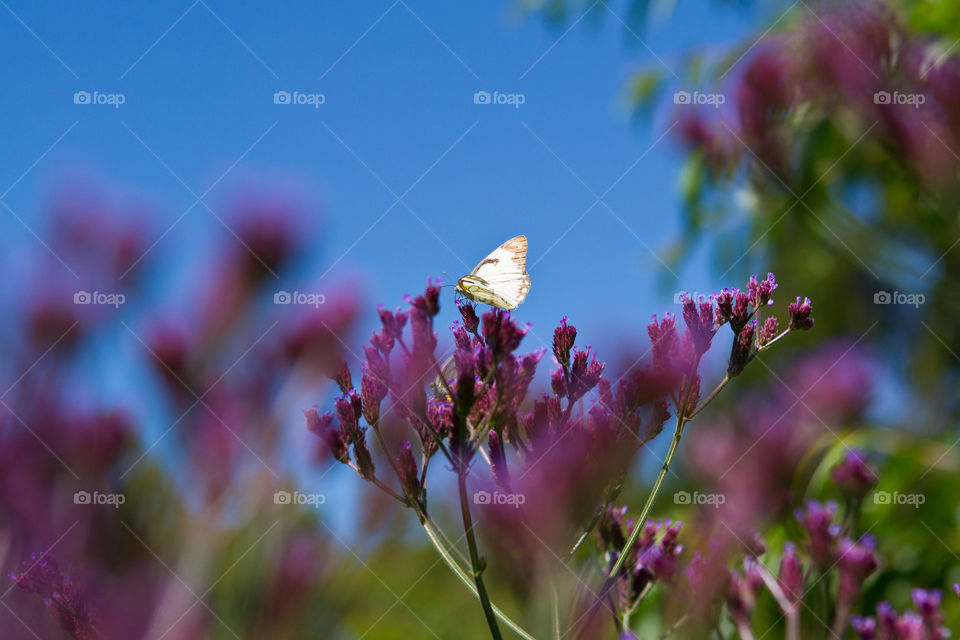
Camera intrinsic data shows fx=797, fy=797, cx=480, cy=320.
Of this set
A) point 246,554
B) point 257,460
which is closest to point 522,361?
point 257,460

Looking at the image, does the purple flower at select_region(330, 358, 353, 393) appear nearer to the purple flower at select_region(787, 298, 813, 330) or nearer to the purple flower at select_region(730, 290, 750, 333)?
the purple flower at select_region(730, 290, 750, 333)

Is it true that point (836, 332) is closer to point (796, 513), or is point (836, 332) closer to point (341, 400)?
point (796, 513)

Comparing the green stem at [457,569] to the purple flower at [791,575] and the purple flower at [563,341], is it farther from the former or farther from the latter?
the purple flower at [791,575]

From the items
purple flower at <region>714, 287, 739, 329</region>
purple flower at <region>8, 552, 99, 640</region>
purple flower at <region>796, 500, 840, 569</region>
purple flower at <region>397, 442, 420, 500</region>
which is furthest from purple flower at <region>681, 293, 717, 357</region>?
purple flower at <region>8, 552, 99, 640</region>

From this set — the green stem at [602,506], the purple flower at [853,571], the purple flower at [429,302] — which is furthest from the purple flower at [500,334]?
the purple flower at [853,571]

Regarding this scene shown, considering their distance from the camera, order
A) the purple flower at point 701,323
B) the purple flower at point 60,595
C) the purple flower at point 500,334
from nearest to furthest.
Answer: the purple flower at point 60,595 < the purple flower at point 500,334 < the purple flower at point 701,323

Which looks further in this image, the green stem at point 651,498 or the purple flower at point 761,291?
the purple flower at point 761,291
